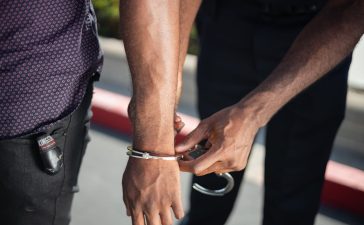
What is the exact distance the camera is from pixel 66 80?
44.0 inches

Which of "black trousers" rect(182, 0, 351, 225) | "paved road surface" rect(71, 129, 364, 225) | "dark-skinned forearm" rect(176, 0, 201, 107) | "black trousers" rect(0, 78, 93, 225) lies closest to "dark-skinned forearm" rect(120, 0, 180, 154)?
"black trousers" rect(0, 78, 93, 225)

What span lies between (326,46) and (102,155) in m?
2.14

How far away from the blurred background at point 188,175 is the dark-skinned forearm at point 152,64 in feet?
5.16

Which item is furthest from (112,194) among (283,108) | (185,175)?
(283,108)

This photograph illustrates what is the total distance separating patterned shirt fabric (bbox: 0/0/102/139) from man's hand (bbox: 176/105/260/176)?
1.03ft

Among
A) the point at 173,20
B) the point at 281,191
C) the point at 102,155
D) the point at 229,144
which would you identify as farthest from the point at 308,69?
the point at 102,155

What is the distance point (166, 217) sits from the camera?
1.01m

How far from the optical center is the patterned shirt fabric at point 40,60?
1.03 meters

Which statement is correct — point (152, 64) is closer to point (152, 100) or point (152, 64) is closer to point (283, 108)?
point (152, 100)

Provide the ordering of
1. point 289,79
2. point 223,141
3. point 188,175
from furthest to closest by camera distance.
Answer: point 188,175 < point 289,79 < point 223,141

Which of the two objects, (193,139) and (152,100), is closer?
(152,100)

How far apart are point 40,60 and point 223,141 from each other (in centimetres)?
46

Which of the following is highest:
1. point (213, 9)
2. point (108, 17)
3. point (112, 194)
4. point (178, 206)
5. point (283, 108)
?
point (213, 9)

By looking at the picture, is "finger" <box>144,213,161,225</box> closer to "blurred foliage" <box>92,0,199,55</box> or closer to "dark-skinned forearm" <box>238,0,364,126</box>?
"dark-skinned forearm" <box>238,0,364,126</box>
